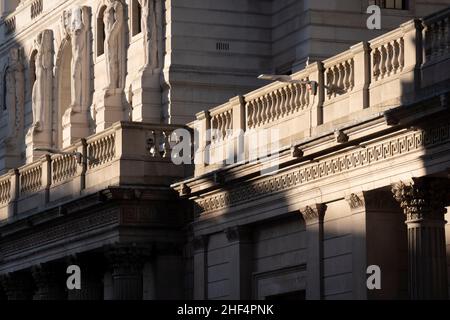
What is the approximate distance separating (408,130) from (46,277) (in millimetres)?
20291

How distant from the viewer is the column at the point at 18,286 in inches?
2360

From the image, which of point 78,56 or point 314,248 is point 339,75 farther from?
point 78,56

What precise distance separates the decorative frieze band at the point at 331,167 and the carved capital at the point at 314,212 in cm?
56

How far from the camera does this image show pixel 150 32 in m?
57.8

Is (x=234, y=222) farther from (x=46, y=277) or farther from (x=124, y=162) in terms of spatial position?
(x=46, y=277)

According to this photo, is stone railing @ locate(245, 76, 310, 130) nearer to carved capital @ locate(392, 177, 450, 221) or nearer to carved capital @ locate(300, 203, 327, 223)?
carved capital @ locate(300, 203, 327, 223)

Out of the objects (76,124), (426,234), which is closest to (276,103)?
(426,234)

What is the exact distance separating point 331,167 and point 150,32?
15.9 metres

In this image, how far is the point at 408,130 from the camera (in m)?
39.3

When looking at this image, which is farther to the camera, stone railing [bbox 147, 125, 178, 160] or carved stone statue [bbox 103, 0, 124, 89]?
carved stone statue [bbox 103, 0, 124, 89]

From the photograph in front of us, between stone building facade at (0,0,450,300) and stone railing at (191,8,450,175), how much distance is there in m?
0.05

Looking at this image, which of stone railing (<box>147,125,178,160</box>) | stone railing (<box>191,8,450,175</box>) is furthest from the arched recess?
stone railing (<box>191,8,450,175</box>)

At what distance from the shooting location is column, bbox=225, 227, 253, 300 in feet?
157

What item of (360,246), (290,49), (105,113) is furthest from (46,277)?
(360,246)
